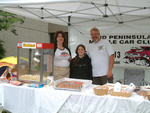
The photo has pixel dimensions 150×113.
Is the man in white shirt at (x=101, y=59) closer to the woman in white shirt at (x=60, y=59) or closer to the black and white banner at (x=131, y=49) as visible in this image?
the woman in white shirt at (x=60, y=59)

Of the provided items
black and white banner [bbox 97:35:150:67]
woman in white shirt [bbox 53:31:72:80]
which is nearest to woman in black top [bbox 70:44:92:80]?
woman in white shirt [bbox 53:31:72:80]

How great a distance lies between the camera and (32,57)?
8.28 feet

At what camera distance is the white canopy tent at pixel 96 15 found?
362 centimetres

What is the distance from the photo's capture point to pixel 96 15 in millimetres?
4219

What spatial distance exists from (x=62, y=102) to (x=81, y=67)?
0.98 m

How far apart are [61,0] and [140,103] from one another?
4.61ft

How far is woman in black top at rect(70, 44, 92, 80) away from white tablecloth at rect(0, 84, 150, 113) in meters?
0.85

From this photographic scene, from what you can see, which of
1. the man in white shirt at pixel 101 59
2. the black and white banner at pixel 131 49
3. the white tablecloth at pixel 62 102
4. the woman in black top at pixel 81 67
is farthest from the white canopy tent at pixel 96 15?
the white tablecloth at pixel 62 102

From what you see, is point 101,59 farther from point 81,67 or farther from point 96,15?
point 96,15

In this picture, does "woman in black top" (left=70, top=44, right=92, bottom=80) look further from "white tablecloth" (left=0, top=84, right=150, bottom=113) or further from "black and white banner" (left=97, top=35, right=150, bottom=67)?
"black and white banner" (left=97, top=35, right=150, bottom=67)

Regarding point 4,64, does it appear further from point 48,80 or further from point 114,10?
point 114,10

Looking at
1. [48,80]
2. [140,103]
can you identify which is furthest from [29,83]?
[140,103]

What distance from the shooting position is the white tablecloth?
5.90ft

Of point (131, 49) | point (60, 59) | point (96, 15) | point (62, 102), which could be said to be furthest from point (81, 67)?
point (131, 49)
